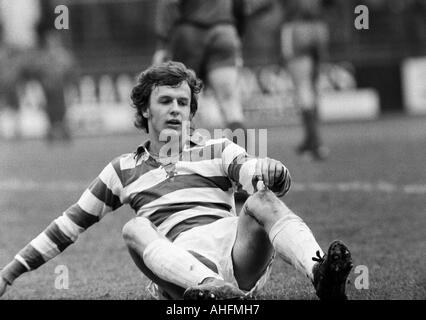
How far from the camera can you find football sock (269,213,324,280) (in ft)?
10.5

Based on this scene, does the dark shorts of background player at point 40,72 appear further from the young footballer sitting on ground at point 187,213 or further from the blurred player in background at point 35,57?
the young footballer sitting on ground at point 187,213

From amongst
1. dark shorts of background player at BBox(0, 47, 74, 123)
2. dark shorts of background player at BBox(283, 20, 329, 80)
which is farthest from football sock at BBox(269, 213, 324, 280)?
dark shorts of background player at BBox(0, 47, 74, 123)

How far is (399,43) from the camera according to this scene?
53.1 ft

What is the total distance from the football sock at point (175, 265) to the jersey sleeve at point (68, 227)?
39 cm

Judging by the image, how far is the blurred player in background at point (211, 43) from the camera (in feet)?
22.1

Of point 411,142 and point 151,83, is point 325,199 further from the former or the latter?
point 411,142

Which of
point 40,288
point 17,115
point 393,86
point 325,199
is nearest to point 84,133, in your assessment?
point 17,115

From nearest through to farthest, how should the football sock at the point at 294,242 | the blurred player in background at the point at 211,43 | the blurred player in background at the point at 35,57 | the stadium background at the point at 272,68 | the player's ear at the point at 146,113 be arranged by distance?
1. the football sock at the point at 294,242
2. the player's ear at the point at 146,113
3. the blurred player in background at the point at 211,43
4. the blurred player in background at the point at 35,57
5. the stadium background at the point at 272,68

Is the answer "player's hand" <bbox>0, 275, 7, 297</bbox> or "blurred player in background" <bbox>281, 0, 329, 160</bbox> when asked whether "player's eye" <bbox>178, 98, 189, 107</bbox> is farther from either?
"blurred player in background" <bbox>281, 0, 329, 160</bbox>

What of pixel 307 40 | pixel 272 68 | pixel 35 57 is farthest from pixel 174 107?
pixel 35 57

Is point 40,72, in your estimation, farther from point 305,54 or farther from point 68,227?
point 68,227

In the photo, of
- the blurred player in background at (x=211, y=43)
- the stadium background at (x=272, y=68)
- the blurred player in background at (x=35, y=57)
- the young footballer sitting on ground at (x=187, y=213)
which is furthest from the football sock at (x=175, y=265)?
the stadium background at (x=272, y=68)

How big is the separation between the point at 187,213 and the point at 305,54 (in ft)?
21.1

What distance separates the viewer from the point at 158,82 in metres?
3.73
